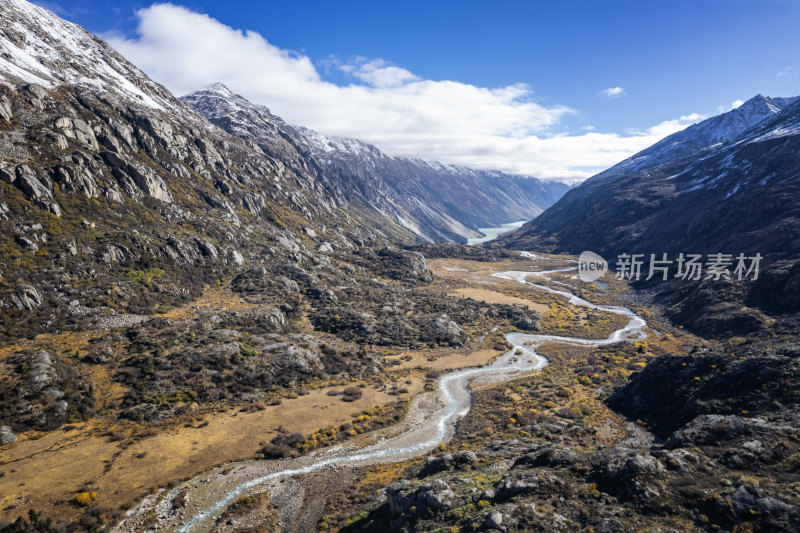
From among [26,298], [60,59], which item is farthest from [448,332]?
[60,59]

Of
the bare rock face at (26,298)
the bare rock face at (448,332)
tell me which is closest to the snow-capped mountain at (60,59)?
the bare rock face at (26,298)

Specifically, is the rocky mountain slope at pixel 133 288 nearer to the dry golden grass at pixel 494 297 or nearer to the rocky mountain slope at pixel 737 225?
the dry golden grass at pixel 494 297

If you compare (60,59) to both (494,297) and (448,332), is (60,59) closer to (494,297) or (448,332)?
(448,332)

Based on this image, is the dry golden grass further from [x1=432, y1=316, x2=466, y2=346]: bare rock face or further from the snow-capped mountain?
the snow-capped mountain

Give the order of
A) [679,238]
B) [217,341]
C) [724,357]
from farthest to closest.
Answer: [679,238] < [217,341] < [724,357]

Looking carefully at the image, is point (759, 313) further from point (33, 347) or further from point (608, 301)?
point (33, 347)

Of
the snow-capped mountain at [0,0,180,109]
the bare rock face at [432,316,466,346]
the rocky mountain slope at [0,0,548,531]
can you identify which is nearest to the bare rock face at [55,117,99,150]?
the rocky mountain slope at [0,0,548,531]

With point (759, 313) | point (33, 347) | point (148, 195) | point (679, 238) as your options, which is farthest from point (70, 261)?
point (679, 238)
